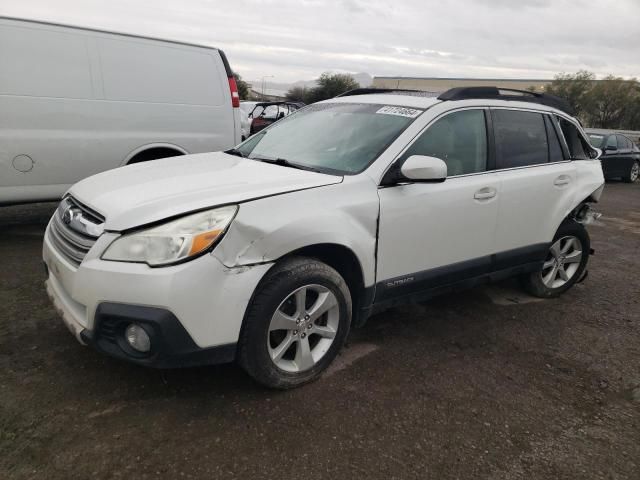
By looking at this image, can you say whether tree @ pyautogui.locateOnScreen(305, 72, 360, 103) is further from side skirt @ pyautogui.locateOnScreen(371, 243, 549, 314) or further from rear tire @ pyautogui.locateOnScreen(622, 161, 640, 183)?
side skirt @ pyautogui.locateOnScreen(371, 243, 549, 314)

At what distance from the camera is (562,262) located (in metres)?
4.36

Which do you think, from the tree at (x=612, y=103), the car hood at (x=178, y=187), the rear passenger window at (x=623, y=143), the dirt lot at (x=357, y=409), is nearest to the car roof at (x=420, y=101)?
the car hood at (x=178, y=187)

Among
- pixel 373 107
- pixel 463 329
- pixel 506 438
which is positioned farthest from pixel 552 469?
pixel 373 107

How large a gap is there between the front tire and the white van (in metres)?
3.35

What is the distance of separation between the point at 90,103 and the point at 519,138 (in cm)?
399

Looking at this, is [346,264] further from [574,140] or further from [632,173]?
[632,173]

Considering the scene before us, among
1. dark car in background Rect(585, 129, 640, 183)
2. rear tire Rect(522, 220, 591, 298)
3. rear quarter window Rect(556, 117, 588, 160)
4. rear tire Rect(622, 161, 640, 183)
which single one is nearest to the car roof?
rear quarter window Rect(556, 117, 588, 160)

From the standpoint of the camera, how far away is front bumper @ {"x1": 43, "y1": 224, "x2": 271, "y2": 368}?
2.23 meters

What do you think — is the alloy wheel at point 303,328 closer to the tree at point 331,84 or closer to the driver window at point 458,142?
the driver window at point 458,142

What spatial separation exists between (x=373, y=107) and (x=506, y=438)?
2.25 m

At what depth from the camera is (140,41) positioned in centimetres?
522

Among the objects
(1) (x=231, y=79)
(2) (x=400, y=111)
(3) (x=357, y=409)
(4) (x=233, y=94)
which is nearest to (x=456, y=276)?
(2) (x=400, y=111)

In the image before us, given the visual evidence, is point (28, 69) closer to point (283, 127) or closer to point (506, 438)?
Result: point (283, 127)

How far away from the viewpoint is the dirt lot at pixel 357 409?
220 cm
